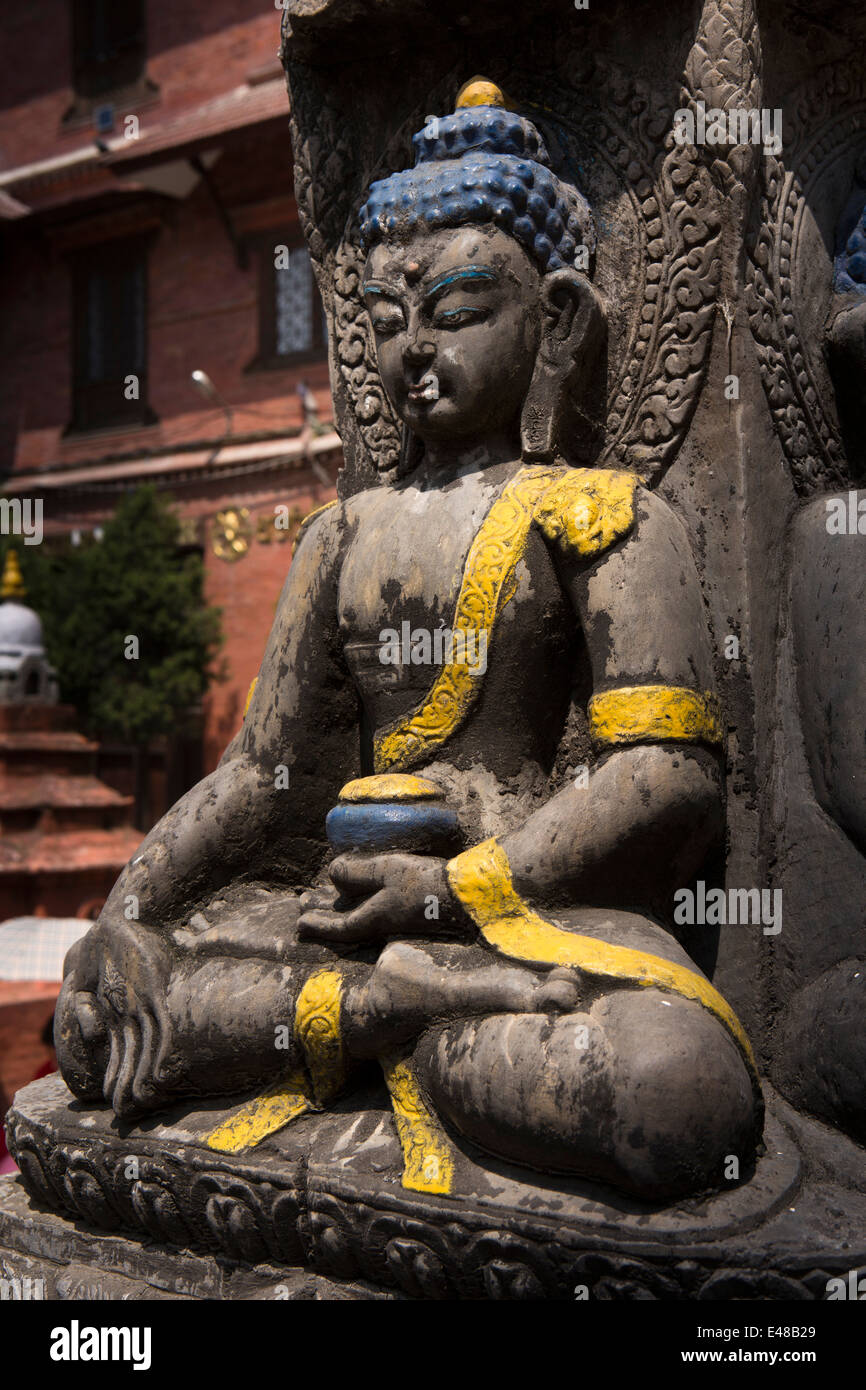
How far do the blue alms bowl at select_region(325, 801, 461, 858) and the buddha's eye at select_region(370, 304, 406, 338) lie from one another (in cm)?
105

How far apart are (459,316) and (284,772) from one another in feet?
3.61

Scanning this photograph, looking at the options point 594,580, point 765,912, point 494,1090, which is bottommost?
point 494,1090

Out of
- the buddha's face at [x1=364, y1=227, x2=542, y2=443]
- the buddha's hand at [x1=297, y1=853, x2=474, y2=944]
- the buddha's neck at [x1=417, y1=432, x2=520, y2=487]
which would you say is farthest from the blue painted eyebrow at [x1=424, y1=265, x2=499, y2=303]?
the buddha's hand at [x1=297, y1=853, x2=474, y2=944]

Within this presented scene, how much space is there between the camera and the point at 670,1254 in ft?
6.86

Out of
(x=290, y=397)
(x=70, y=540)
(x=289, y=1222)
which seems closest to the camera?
(x=289, y=1222)

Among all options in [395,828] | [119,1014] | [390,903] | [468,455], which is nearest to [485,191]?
[468,455]

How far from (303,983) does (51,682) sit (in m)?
10.7

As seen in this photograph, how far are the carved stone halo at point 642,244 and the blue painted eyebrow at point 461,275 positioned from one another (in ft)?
1.16

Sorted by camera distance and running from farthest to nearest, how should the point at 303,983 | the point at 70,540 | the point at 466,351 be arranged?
the point at 70,540
the point at 466,351
the point at 303,983

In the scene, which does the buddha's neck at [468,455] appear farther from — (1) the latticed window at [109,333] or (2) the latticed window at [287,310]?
(1) the latticed window at [109,333]

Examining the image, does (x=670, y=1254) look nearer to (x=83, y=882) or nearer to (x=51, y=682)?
(x=83, y=882)

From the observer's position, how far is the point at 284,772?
123 inches

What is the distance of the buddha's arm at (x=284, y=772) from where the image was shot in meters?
3.08

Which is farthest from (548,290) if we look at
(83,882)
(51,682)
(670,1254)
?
(51,682)
